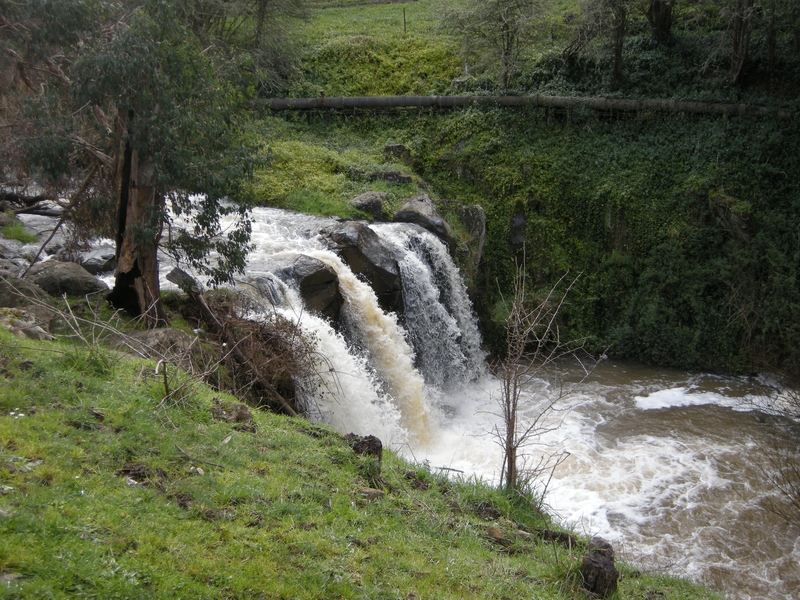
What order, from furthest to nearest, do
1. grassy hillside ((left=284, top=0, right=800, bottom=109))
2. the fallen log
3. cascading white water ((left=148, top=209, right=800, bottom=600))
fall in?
grassy hillside ((left=284, top=0, right=800, bottom=109)), cascading white water ((left=148, top=209, right=800, bottom=600)), the fallen log

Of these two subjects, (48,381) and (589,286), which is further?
(589,286)

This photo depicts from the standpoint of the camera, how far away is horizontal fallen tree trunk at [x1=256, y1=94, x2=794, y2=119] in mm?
19328

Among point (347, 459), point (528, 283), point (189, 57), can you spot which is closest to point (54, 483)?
point (347, 459)

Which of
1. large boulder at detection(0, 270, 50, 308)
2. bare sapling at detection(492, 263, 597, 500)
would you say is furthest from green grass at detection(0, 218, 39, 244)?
bare sapling at detection(492, 263, 597, 500)

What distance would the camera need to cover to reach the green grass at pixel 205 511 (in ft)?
14.6

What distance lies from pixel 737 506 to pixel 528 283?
880cm

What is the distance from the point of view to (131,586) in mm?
4199

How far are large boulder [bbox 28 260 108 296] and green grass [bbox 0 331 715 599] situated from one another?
318cm

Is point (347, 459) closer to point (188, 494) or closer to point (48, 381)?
point (188, 494)

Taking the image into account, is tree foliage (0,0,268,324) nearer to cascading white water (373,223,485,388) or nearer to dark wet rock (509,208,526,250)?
cascading white water (373,223,485,388)

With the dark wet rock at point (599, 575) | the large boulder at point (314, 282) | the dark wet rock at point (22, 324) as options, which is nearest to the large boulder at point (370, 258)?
the large boulder at point (314, 282)

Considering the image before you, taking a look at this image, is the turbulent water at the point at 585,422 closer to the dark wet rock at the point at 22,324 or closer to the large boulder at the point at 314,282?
the large boulder at the point at 314,282

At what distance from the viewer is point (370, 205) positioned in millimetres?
16641

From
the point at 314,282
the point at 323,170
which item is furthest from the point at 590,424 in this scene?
the point at 323,170
